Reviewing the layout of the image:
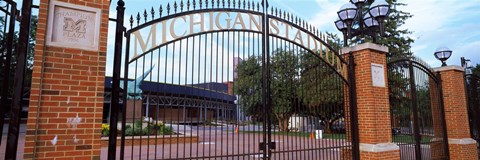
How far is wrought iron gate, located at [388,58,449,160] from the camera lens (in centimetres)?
848

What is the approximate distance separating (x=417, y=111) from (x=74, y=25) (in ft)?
27.7

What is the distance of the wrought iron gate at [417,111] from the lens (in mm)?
8484

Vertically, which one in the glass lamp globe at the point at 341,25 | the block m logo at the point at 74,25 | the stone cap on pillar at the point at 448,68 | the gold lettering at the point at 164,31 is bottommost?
the block m logo at the point at 74,25

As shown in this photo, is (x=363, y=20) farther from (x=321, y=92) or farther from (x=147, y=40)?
(x=147, y=40)

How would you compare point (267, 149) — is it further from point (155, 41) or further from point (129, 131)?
point (129, 131)

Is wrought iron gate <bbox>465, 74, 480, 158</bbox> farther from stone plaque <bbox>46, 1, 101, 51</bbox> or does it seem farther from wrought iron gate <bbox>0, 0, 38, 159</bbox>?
wrought iron gate <bbox>0, 0, 38, 159</bbox>

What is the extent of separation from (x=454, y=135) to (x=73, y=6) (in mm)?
10286

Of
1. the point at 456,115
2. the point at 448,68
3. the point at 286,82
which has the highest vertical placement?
the point at 448,68

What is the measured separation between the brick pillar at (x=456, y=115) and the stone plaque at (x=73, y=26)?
974 cm

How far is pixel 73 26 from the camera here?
12.7 ft

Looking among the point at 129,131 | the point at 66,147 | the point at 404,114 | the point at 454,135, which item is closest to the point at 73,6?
the point at 66,147

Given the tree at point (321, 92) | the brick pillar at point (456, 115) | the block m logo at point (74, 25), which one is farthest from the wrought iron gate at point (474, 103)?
the block m logo at point (74, 25)

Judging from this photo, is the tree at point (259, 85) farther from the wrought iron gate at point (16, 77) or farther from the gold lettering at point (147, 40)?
the wrought iron gate at point (16, 77)

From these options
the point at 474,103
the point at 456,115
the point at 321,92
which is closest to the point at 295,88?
the point at 321,92
